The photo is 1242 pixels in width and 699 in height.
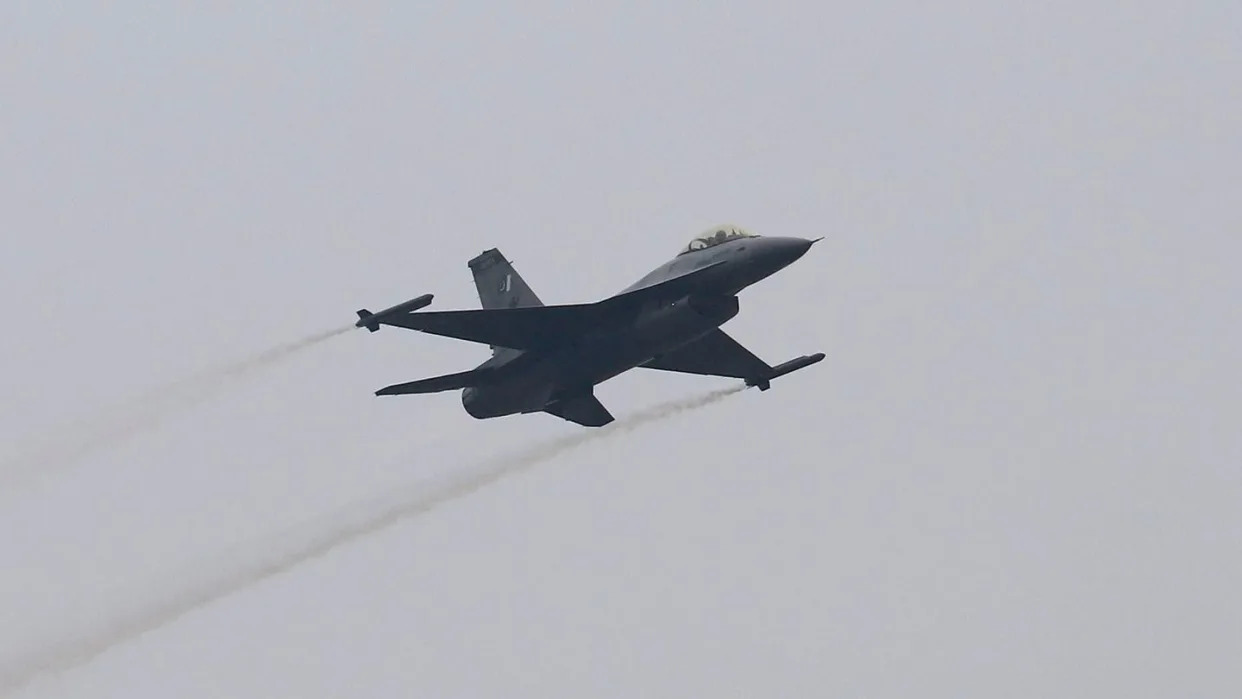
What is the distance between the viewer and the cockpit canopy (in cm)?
4969

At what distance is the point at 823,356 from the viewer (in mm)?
53562

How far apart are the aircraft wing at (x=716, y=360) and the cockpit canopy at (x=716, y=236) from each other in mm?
4985

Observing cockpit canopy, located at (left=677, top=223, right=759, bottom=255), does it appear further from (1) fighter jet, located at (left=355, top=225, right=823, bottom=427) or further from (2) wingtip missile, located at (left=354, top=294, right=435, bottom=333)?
(2) wingtip missile, located at (left=354, top=294, right=435, bottom=333)

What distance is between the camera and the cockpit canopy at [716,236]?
163 ft

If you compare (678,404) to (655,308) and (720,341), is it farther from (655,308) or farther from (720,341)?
(655,308)

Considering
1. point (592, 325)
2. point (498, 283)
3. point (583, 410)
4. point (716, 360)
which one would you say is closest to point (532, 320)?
point (592, 325)

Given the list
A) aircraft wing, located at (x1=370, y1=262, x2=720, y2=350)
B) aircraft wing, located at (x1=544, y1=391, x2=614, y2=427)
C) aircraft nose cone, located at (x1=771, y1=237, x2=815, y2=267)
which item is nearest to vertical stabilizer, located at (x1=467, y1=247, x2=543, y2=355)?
aircraft wing, located at (x1=544, y1=391, x2=614, y2=427)

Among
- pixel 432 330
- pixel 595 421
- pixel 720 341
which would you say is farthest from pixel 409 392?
pixel 720 341

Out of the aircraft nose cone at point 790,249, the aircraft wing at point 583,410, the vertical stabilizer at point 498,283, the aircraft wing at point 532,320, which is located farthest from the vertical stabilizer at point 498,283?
the aircraft nose cone at point 790,249

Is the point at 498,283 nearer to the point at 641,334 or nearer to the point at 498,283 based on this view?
the point at 498,283

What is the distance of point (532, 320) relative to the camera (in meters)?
49.8

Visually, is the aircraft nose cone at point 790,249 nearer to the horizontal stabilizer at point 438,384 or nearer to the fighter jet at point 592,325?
the fighter jet at point 592,325

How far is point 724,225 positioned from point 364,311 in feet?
29.9

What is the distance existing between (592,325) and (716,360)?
21.4ft
